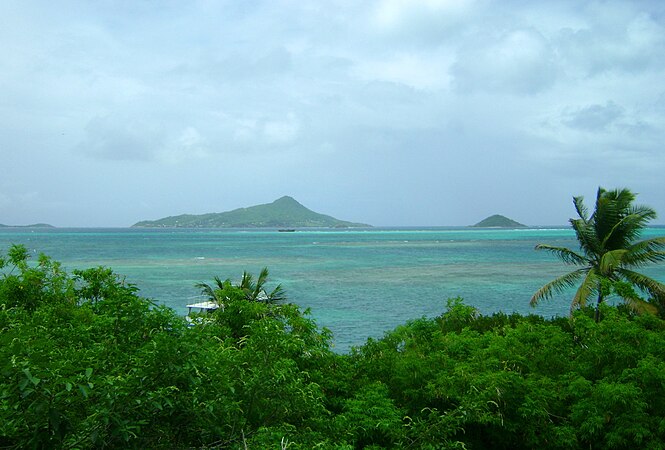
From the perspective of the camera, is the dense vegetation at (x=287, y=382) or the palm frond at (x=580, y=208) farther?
the palm frond at (x=580, y=208)

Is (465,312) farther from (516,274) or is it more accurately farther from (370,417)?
(516,274)

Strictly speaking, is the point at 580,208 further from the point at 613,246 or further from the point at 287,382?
the point at 287,382

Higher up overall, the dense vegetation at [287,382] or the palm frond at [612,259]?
the palm frond at [612,259]

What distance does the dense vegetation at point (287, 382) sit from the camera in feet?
12.7

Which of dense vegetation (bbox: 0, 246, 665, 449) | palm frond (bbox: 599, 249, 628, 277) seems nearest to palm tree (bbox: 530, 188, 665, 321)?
palm frond (bbox: 599, 249, 628, 277)

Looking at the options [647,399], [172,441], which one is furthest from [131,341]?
[647,399]

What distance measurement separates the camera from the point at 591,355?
335 inches

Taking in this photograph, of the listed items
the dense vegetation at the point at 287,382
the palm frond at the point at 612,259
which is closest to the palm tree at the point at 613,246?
the palm frond at the point at 612,259

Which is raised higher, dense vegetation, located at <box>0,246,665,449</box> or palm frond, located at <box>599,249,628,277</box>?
palm frond, located at <box>599,249,628,277</box>

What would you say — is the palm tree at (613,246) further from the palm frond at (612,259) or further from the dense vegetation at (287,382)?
the dense vegetation at (287,382)

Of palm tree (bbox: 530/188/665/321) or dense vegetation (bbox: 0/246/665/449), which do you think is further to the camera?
palm tree (bbox: 530/188/665/321)

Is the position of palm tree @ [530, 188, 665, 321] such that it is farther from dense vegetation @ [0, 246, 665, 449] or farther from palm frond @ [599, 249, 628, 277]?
dense vegetation @ [0, 246, 665, 449]

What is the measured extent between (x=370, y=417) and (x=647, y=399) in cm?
385

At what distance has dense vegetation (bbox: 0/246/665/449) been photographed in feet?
12.7
